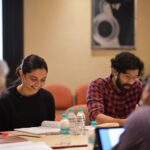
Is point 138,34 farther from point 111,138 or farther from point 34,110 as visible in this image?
point 111,138

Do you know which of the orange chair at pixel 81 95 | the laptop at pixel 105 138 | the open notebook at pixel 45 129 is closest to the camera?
the laptop at pixel 105 138

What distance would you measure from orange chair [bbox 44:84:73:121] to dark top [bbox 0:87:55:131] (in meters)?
2.01

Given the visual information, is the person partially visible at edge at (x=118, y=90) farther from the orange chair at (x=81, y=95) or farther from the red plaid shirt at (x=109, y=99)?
the orange chair at (x=81, y=95)

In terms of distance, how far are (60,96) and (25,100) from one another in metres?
2.18

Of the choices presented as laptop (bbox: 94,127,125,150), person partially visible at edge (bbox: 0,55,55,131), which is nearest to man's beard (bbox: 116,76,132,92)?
person partially visible at edge (bbox: 0,55,55,131)

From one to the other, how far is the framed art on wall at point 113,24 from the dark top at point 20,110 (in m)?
2.64

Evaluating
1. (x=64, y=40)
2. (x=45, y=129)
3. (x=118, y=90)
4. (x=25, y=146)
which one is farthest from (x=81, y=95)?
(x=25, y=146)

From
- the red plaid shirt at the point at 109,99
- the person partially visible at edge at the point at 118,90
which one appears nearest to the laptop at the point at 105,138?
the person partially visible at edge at the point at 118,90

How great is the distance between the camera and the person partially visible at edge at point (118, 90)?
3195mm

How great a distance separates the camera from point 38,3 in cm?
542

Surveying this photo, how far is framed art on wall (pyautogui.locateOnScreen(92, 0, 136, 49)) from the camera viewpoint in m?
5.73

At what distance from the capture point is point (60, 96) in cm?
540

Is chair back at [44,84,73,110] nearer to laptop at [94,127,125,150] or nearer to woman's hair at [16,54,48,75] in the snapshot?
woman's hair at [16,54,48,75]

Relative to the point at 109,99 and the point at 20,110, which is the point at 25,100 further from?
the point at 109,99
